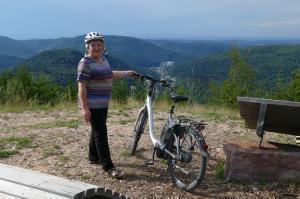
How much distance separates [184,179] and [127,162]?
1015 millimetres

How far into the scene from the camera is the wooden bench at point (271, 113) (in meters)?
4.70

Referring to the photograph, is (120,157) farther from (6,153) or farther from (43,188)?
(43,188)

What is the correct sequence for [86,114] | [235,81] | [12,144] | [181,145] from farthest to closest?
1. [235,81]
2. [12,144]
3. [86,114]
4. [181,145]

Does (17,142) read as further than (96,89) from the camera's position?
Yes

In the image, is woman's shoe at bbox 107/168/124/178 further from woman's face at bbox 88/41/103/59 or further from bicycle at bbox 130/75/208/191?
woman's face at bbox 88/41/103/59

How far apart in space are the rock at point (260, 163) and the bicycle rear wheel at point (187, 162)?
0.43 m

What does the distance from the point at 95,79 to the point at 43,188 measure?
1.98 metres

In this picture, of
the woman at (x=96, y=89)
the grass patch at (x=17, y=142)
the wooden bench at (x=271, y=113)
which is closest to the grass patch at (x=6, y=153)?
the grass patch at (x=17, y=142)

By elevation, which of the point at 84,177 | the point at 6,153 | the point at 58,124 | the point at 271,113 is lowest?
the point at 58,124

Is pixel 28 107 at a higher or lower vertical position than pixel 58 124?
lower

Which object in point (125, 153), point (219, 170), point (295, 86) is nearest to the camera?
point (219, 170)

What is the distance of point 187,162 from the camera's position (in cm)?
491

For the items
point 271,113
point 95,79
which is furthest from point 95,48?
point 271,113

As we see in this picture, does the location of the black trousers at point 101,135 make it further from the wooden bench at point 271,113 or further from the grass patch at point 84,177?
the wooden bench at point 271,113
